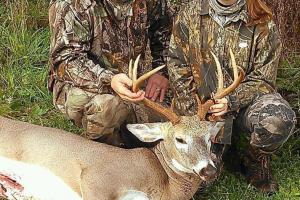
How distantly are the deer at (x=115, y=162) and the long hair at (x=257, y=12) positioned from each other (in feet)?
2.05

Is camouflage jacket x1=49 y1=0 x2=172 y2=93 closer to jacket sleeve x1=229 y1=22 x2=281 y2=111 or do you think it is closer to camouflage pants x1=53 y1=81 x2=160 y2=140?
camouflage pants x1=53 y1=81 x2=160 y2=140

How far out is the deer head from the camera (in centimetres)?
439

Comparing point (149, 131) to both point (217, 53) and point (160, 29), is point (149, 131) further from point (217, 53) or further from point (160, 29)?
point (160, 29)

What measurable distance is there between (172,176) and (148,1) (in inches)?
59.3

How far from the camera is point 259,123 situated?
495cm

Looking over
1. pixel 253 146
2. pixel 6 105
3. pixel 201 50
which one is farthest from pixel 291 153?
pixel 6 105

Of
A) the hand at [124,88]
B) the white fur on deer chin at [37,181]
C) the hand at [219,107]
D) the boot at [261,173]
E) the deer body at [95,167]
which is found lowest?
the boot at [261,173]

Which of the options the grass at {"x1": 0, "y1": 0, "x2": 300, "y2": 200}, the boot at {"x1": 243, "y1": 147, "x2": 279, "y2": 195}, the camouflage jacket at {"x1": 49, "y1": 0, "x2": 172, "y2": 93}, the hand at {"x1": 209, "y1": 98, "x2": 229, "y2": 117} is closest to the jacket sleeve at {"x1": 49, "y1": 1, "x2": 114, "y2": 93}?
the camouflage jacket at {"x1": 49, "y1": 0, "x2": 172, "y2": 93}

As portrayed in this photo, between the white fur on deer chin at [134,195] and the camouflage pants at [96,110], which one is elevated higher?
the camouflage pants at [96,110]

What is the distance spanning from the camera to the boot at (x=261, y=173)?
17.6 feet

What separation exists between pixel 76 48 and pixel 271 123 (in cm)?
144

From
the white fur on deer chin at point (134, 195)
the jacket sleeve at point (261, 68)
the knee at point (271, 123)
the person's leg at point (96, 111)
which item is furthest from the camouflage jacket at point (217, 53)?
the white fur on deer chin at point (134, 195)

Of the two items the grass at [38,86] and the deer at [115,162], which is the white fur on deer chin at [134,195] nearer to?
the deer at [115,162]

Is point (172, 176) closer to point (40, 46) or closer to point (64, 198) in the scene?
point (64, 198)
